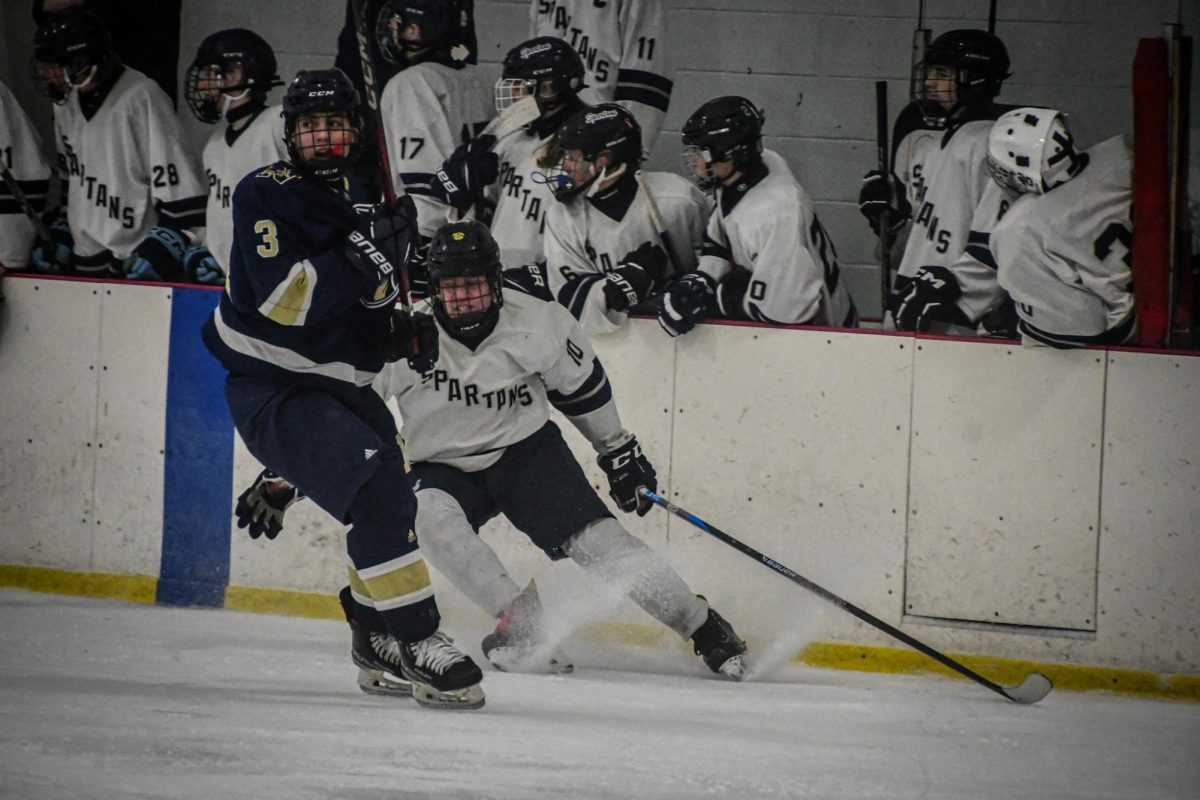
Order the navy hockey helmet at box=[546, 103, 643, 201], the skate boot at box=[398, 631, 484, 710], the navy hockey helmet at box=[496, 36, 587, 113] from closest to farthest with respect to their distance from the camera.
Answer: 1. the skate boot at box=[398, 631, 484, 710]
2. the navy hockey helmet at box=[546, 103, 643, 201]
3. the navy hockey helmet at box=[496, 36, 587, 113]

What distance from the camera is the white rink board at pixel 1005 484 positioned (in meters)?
4.47

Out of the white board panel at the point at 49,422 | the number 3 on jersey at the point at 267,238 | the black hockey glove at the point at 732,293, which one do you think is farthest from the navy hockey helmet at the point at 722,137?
the white board panel at the point at 49,422

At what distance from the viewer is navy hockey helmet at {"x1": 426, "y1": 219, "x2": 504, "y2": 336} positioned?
4.32m

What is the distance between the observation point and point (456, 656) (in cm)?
383

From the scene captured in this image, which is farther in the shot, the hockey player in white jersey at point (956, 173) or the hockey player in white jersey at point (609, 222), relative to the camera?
the hockey player in white jersey at point (609, 222)

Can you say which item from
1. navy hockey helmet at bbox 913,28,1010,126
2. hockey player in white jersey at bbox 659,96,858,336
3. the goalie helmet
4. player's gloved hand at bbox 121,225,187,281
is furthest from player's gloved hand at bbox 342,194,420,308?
navy hockey helmet at bbox 913,28,1010,126

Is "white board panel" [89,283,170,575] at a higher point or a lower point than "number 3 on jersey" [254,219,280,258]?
lower

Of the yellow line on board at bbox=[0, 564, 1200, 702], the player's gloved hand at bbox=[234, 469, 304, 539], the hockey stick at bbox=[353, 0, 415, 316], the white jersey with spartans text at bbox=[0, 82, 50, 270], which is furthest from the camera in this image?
the white jersey with spartans text at bbox=[0, 82, 50, 270]

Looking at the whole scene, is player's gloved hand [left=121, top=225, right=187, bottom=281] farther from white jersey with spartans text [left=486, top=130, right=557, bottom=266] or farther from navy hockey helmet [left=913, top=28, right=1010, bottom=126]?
navy hockey helmet [left=913, top=28, right=1010, bottom=126]

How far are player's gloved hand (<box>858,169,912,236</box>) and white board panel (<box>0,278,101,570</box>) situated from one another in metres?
2.41

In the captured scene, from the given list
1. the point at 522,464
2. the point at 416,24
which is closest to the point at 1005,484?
the point at 522,464

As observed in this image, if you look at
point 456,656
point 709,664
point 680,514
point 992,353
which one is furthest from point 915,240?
point 456,656

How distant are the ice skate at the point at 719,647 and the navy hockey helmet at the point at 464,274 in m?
1.04

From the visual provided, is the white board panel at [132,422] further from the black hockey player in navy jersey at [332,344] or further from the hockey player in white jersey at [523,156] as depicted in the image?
the black hockey player in navy jersey at [332,344]
